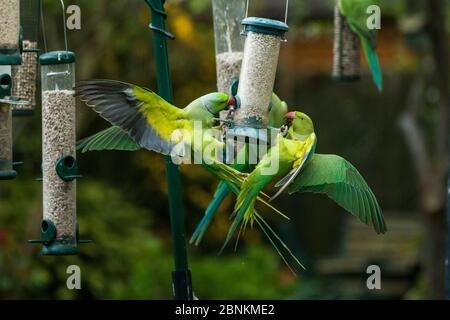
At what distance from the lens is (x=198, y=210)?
1111 cm

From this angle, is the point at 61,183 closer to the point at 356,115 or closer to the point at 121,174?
the point at 121,174

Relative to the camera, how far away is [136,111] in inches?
164

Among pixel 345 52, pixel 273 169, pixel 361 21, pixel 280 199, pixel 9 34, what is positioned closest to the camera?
pixel 273 169

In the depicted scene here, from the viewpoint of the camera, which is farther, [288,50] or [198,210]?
[288,50]

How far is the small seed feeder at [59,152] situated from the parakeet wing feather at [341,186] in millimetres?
1065

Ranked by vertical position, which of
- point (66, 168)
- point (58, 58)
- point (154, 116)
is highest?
point (58, 58)

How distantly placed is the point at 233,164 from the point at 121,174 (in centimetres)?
684

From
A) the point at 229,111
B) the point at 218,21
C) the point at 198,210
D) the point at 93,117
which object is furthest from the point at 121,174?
the point at 229,111

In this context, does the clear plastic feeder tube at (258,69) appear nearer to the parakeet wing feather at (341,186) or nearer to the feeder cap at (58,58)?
the parakeet wing feather at (341,186)

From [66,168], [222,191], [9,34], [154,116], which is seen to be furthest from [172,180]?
[9,34]

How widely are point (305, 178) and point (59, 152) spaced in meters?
1.16

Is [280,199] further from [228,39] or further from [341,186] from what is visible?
[341,186]

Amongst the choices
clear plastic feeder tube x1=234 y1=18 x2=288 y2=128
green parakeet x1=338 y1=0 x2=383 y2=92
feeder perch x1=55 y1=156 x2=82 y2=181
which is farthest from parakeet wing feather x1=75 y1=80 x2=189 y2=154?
green parakeet x1=338 y1=0 x2=383 y2=92

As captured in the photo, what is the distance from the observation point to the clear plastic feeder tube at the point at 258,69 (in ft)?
14.2
